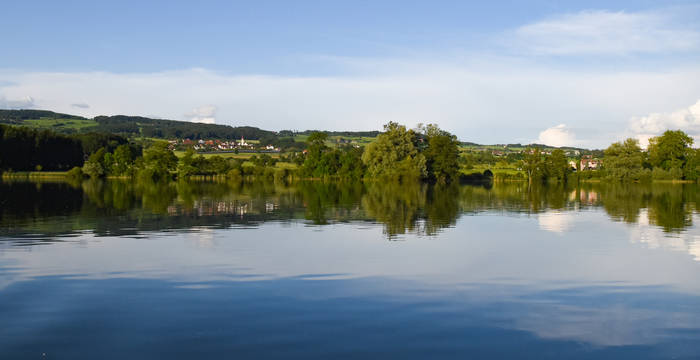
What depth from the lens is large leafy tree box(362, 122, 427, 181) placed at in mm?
96500

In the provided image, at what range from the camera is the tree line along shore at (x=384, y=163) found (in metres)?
100

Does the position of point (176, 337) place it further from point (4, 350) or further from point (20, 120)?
point (20, 120)

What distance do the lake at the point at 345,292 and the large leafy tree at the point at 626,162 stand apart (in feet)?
293

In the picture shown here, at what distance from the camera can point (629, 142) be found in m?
106

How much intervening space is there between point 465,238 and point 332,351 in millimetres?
13793

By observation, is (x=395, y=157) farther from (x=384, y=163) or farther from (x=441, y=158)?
(x=441, y=158)

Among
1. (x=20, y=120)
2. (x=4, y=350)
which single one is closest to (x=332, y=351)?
(x=4, y=350)

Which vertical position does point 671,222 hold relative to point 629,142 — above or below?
below

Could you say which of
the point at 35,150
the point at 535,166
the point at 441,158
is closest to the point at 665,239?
the point at 441,158

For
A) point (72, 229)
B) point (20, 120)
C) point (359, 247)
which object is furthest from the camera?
point (20, 120)

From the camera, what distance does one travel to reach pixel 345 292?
12.0 meters

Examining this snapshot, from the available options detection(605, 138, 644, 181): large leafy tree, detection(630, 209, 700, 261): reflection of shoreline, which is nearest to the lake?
detection(630, 209, 700, 261): reflection of shoreline

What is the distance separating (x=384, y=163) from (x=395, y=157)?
2263 mm

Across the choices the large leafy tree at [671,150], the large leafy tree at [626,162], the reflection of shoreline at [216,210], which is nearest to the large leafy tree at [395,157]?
the large leafy tree at [626,162]
